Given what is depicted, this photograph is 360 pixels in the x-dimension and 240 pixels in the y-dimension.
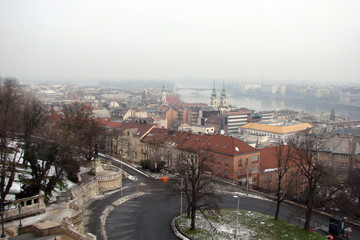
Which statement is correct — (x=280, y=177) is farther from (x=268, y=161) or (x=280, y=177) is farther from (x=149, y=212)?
(x=268, y=161)

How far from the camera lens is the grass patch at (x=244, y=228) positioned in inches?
974

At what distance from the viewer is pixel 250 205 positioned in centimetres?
3192

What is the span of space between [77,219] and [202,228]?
8.84m

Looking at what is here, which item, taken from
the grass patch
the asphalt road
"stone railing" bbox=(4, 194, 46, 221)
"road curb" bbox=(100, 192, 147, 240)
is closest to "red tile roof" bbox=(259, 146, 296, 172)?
the asphalt road

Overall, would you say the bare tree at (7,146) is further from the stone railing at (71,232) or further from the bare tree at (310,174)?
the bare tree at (310,174)

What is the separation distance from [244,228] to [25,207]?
1480cm

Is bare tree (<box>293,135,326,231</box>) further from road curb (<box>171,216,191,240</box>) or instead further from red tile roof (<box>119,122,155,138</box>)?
red tile roof (<box>119,122,155,138</box>)

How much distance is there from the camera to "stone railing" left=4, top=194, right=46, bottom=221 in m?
21.9

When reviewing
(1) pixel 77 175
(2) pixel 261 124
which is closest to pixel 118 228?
(1) pixel 77 175

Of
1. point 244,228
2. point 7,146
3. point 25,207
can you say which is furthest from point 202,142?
point 25,207

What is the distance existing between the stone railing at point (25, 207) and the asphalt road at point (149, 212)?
3459mm

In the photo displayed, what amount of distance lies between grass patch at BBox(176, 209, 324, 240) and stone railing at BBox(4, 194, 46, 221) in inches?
373

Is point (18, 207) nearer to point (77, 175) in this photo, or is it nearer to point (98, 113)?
point (77, 175)

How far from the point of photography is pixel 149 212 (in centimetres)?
2908
